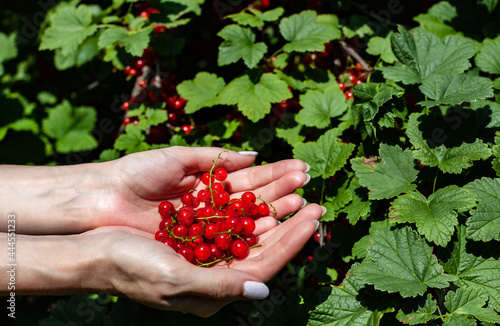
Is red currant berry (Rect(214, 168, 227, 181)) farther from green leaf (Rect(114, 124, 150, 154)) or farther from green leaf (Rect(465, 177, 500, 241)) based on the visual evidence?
Result: green leaf (Rect(465, 177, 500, 241))

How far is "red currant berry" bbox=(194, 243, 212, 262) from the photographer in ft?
5.29

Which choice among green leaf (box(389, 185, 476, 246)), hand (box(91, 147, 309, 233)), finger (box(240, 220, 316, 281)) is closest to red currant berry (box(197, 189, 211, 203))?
hand (box(91, 147, 309, 233))

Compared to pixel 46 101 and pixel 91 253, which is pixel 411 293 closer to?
pixel 91 253

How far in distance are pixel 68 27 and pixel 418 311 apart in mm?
2271

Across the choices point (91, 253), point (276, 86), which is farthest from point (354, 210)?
point (91, 253)

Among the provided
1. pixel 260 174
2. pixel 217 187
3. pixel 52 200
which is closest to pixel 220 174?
pixel 217 187

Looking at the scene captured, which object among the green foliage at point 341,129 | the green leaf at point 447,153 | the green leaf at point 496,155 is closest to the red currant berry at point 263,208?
the green foliage at point 341,129

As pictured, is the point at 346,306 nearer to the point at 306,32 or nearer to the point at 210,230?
the point at 210,230

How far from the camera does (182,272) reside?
1.31 meters

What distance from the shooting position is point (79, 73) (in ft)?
11.0

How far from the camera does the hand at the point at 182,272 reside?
4.32 feet

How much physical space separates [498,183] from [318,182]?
693 millimetres

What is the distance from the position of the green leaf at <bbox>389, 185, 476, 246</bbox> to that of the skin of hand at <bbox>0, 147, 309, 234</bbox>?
0.39 m

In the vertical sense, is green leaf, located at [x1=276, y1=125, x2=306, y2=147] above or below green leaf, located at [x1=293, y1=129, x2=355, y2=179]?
below
